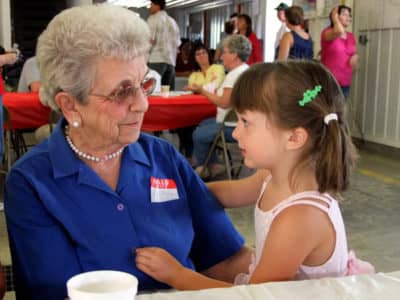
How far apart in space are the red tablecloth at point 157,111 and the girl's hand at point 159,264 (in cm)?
324

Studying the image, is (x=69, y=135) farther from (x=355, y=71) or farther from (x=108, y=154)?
(x=355, y=71)

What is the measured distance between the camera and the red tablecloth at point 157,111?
4.46 meters

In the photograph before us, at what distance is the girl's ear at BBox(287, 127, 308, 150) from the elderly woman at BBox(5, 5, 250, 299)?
0.32m

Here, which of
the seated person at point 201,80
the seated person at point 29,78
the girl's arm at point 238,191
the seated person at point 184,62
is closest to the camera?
the girl's arm at point 238,191

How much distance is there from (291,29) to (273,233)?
500cm

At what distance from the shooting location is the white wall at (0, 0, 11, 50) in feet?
27.5

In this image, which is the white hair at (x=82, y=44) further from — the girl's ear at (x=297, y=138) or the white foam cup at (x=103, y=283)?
the white foam cup at (x=103, y=283)

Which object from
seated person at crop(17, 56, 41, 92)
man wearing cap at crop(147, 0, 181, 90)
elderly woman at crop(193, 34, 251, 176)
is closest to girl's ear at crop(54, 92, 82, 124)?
elderly woman at crop(193, 34, 251, 176)

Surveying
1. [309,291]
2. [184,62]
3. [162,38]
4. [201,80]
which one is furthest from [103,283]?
[184,62]

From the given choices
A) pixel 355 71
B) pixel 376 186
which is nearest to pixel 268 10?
pixel 355 71

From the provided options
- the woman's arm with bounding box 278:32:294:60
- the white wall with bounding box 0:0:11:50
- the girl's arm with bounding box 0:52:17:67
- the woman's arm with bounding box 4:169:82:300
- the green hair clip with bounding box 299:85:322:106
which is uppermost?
the white wall with bounding box 0:0:11:50

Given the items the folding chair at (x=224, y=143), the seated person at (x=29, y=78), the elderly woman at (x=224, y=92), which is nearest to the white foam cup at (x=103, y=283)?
the folding chair at (x=224, y=143)

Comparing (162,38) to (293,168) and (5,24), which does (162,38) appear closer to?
(5,24)

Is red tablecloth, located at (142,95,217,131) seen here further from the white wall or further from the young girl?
the white wall
